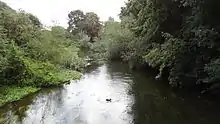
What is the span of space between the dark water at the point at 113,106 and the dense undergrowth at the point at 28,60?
54.9 inches

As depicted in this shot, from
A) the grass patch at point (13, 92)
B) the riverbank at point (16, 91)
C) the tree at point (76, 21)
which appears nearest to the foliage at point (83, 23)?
the tree at point (76, 21)

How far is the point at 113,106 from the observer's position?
49.6ft

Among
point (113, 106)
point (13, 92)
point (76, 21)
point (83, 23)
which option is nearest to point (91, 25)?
point (83, 23)

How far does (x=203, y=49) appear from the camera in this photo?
14.3 metres

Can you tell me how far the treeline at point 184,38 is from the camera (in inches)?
520

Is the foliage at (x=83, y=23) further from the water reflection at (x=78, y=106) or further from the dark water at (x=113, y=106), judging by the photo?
the dark water at (x=113, y=106)

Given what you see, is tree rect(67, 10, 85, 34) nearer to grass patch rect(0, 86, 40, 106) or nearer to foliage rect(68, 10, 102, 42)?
foliage rect(68, 10, 102, 42)

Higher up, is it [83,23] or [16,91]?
[83,23]

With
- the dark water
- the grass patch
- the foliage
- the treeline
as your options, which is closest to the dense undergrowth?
the grass patch

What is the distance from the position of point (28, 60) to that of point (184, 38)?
11.4 meters

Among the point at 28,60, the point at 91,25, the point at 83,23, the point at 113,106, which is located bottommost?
the point at 113,106

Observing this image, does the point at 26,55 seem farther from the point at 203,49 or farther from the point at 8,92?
the point at 203,49

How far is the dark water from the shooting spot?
42.5 ft

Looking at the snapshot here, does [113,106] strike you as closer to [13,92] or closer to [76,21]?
[13,92]
